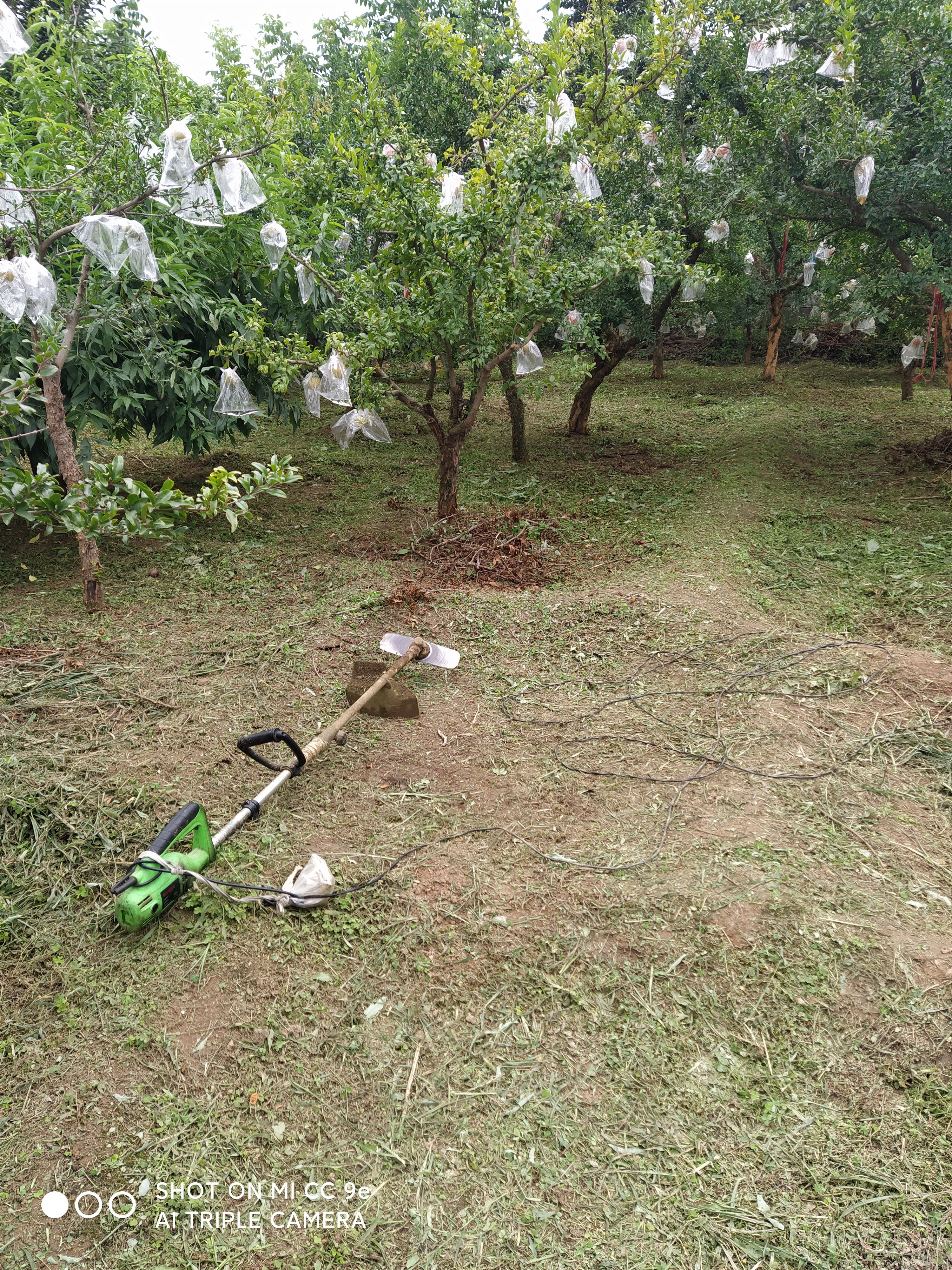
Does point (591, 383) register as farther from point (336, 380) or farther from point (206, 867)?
point (206, 867)

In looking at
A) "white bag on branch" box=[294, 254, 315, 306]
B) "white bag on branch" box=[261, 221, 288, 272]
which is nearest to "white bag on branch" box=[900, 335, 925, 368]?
"white bag on branch" box=[294, 254, 315, 306]

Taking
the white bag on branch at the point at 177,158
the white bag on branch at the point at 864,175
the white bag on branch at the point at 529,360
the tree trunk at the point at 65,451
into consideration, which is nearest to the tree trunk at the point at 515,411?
the white bag on branch at the point at 529,360

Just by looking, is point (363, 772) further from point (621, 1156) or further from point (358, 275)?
point (358, 275)

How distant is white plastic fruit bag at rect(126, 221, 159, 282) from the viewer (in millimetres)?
4156

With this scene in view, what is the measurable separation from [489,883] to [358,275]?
4.40 m

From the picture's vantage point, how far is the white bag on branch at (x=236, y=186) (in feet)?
15.3

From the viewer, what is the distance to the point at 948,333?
7.69 m

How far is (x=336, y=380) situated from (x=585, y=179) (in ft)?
9.01

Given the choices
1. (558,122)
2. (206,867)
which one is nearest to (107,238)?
(558,122)

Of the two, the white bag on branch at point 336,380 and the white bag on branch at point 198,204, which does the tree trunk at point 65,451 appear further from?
the white bag on branch at point 336,380

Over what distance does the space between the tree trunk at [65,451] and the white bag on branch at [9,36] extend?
1.46 meters

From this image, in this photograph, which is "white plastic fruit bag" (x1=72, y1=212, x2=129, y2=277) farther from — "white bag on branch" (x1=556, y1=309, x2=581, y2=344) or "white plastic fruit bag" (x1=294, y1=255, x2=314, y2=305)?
"white bag on branch" (x1=556, y1=309, x2=581, y2=344)

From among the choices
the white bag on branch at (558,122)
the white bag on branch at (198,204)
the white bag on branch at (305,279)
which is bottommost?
the white bag on branch at (305,279)

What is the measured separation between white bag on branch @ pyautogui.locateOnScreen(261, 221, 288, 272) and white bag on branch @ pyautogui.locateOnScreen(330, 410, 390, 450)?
120 cm
